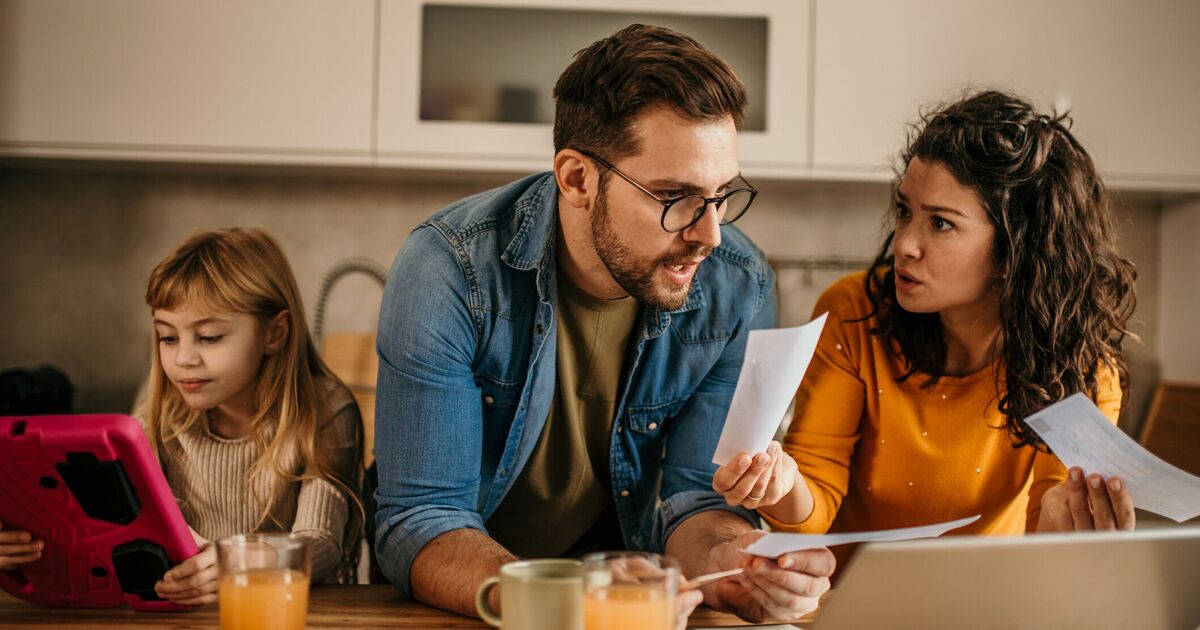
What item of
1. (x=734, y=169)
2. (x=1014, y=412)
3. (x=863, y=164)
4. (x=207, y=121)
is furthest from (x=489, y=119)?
(x=1014, y=412)

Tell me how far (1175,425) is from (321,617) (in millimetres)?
2200

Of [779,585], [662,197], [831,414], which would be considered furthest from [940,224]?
[779,585]

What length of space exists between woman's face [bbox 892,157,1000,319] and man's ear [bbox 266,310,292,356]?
0.87m

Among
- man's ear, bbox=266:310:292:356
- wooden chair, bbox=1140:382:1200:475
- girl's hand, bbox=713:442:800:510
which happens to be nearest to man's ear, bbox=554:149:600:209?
girl's hand, bbox=713:442:800:510

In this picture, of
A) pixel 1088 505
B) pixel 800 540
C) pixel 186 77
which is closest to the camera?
pixel 800 540

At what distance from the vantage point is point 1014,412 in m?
1.37

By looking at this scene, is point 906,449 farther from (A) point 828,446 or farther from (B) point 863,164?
(B) point 863,164

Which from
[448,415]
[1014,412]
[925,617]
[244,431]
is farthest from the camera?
[244,431]

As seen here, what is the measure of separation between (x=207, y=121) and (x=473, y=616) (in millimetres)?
1567

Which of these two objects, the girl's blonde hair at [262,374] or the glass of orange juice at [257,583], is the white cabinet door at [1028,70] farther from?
the glass of orange juice at [257,583]

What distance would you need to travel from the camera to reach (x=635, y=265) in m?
1.25

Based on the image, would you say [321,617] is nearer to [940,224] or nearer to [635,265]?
[635,265]

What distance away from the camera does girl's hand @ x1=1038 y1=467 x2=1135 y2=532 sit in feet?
3.60

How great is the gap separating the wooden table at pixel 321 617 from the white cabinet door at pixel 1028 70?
153cm
